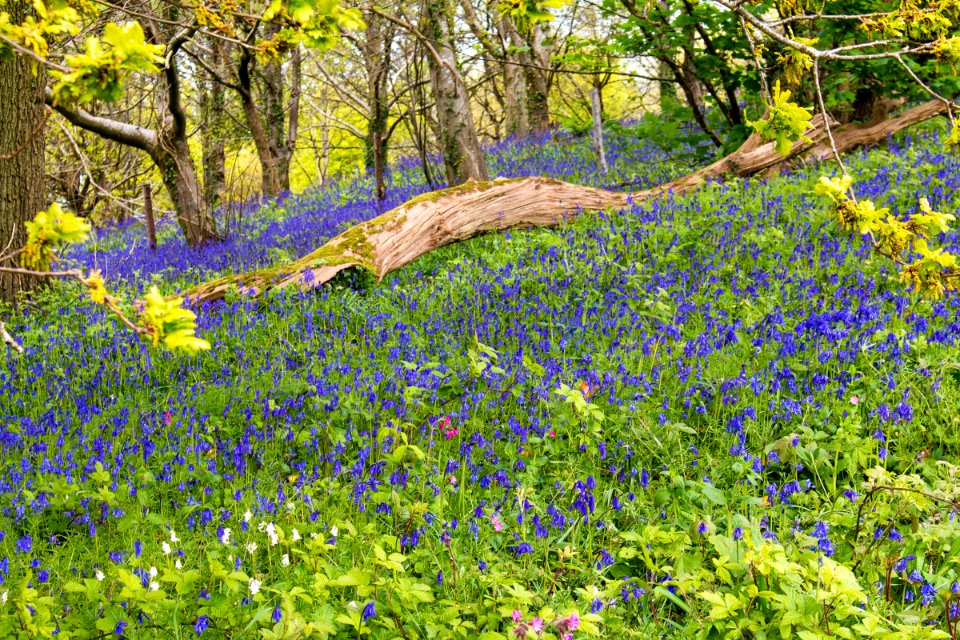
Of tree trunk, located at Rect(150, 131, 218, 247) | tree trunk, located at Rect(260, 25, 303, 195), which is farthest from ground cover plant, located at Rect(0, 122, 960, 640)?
tree trunk, located at Rect(260, 25, 303, 195)

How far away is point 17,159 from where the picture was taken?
6.46m

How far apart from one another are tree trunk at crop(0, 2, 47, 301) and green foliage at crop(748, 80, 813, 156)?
20.2 feet

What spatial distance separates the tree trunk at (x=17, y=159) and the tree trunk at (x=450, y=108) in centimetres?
392

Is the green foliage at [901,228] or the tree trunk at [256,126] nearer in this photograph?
the green foliage at [901,228]

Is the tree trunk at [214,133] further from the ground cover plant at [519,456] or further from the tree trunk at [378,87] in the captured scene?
the ground cover plant at [519,456]

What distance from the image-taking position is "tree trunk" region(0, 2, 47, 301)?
6.26 meters

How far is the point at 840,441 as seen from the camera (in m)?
3.61

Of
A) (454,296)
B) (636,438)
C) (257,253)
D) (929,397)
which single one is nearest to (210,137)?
(257,253)

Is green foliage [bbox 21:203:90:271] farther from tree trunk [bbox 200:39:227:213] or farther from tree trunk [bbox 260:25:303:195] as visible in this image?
tree trunk [bbox 260:25:303:195]

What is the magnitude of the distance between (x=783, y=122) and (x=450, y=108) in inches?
260

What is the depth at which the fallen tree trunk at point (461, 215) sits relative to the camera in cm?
660

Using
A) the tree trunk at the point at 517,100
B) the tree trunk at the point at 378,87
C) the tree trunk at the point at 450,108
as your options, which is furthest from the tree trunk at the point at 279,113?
the tree trunk at the point at 450,108

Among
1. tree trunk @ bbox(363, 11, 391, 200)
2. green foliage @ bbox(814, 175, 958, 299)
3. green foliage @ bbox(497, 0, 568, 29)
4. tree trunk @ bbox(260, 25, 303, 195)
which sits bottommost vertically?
green foliage @ bbox(814, 175, 958, 299)

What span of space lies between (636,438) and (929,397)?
1706 mm
